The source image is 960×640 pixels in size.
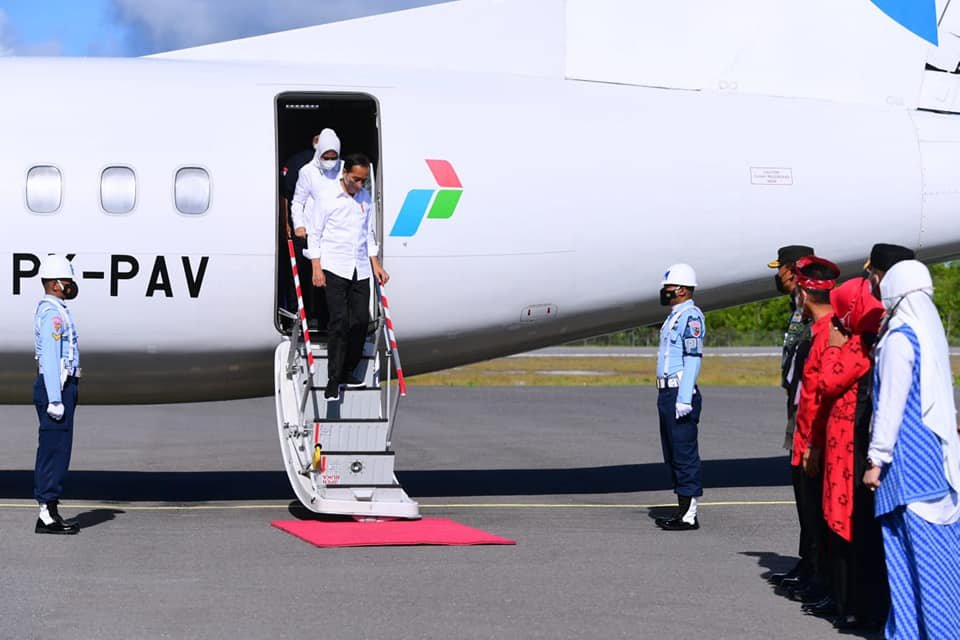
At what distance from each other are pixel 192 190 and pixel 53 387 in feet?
Answer: 7.55

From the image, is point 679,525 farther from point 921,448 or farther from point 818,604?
point 921,448

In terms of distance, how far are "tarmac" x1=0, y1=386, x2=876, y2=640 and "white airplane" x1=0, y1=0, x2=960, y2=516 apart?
5.68 feet

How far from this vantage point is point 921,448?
22.3ft

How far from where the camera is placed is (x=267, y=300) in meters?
Answer: 12.1

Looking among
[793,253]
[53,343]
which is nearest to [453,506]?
[53,343]

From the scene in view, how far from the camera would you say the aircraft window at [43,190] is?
459 inches

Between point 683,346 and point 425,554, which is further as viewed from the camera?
point 683,346

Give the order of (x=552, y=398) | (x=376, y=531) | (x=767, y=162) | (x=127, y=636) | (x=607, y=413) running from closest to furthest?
(x=127, y=636)
(x=376, y=531)
(x=767, y=162)
(x=607, y=413)
(x=552, y=398)

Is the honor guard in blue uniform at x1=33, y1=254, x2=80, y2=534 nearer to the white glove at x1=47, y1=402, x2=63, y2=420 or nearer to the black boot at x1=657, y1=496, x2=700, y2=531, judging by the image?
the white glove at x1=47, y1=402, x2=63, y2=420

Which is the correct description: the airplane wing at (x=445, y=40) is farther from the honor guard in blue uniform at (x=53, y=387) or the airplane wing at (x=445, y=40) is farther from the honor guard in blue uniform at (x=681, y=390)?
the honor guard in blue uniform at (x=53, y=387)

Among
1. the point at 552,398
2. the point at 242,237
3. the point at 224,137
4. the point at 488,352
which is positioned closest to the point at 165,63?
the point at 224,137

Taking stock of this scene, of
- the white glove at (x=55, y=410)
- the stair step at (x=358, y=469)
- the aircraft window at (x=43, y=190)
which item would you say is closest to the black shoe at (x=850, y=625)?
the stair step at (x=358, y=469)

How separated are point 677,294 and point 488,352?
100 inches

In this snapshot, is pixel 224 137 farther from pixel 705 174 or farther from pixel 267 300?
pixel 705 174
